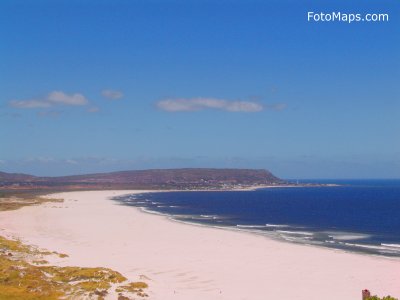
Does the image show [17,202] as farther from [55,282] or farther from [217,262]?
[55,282]

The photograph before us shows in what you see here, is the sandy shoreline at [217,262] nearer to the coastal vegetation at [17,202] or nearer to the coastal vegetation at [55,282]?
the coastal vegetation at [55,282]

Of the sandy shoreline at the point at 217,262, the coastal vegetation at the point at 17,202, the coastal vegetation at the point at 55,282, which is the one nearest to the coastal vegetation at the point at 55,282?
the coastal vegetation at the point at 55,282

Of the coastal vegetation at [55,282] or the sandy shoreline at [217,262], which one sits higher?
the coastal vegetation at [55,282]

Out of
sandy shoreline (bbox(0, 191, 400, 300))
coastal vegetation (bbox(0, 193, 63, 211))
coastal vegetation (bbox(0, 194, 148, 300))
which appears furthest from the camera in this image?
coastal vegetation (bbox(0, 193, 63, 211))

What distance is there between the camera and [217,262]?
4019 cm

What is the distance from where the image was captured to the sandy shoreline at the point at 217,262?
3072 centimetres

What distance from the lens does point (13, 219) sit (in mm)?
76812

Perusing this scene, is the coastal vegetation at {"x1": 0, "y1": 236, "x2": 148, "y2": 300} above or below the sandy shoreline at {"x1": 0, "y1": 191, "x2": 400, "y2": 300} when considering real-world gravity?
above

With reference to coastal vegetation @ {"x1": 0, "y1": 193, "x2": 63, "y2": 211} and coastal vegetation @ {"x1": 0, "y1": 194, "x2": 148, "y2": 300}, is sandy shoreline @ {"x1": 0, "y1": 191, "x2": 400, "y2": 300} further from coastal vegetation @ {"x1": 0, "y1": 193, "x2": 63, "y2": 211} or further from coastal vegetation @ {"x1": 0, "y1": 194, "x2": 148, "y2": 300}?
coastal vegetation @ {"x1": 0, "y1": 193, "x2": 63, "y2": 211}

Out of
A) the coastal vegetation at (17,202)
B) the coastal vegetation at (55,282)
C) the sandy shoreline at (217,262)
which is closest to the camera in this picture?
the coastal vegetation at (55,282)

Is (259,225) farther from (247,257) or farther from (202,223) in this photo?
(247,257)

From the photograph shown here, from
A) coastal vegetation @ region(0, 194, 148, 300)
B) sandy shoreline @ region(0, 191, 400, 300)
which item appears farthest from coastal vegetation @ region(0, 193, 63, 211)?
coastal vegetation @ region(0, 194, 148, 300)

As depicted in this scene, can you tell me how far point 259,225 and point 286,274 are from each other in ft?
127

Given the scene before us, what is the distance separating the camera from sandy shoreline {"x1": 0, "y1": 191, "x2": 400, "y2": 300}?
3072 cm
